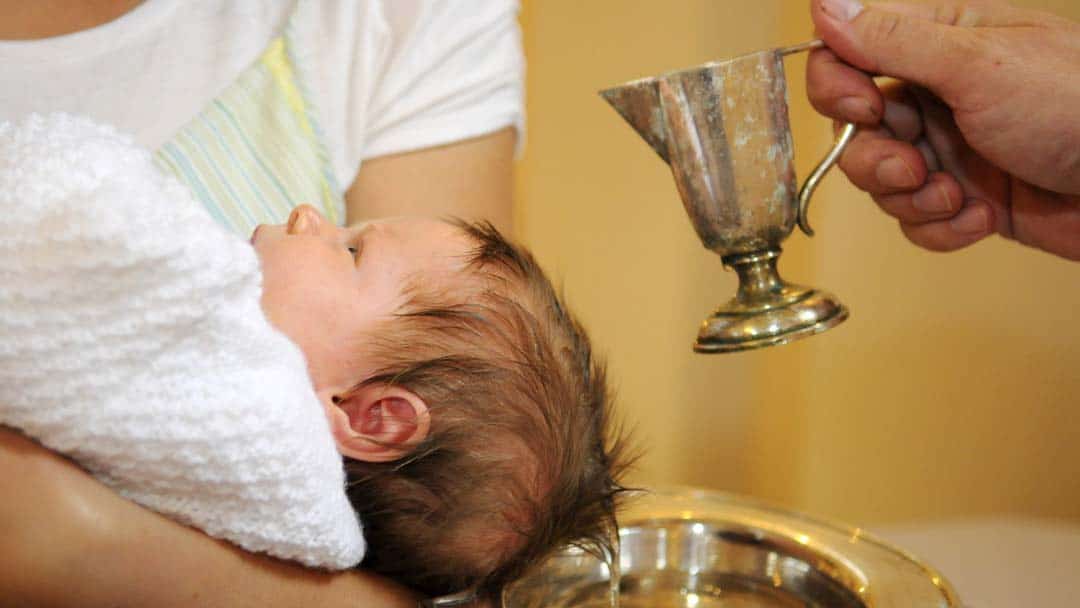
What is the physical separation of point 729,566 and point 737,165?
326 millimetres

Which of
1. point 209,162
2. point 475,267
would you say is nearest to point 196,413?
point 475,267

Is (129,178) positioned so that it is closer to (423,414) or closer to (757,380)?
(423,414)

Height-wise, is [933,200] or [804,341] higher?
[933,200]

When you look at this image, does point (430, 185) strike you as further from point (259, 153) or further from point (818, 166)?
point (818, 166)

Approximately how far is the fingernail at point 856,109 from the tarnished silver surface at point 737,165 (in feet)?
0.27

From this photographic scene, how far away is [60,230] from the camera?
1.70 ft

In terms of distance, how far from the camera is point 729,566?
86cm

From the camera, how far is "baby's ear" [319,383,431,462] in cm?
67

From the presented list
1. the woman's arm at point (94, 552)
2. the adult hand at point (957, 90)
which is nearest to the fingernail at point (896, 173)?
the adult hand at point (957, 90)

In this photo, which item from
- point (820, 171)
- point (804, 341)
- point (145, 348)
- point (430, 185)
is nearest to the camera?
point (145, 348)

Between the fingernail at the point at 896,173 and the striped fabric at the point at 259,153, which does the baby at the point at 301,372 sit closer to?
the striped fabric at the point at 259,153

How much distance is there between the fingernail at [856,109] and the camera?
851 mm

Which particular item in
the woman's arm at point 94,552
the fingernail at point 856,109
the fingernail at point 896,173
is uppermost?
the fingernail at point 856,109

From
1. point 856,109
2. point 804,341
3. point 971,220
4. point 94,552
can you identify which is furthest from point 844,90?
point 804,341
